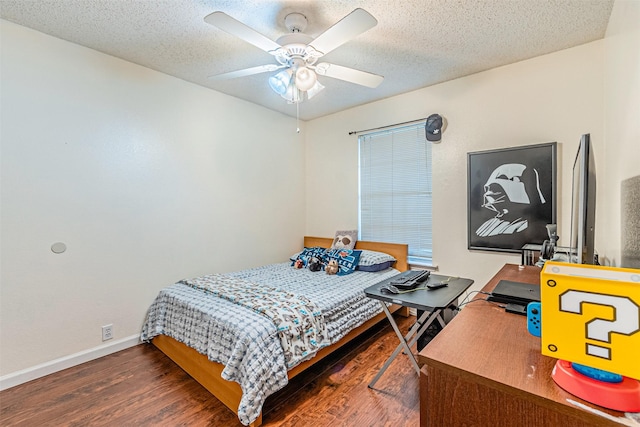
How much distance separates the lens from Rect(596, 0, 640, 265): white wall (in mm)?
1363

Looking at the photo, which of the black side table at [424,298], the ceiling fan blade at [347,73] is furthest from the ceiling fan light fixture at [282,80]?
the black side table at [424,298]

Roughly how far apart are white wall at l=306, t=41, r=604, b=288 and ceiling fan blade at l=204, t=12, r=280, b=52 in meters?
2.07

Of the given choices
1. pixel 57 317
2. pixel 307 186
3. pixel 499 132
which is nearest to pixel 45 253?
pixel 57 317

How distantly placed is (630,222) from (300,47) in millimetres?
2004

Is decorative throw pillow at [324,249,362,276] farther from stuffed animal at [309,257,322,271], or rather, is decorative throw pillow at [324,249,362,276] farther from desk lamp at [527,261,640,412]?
desk lamp at [527,261,640,412]

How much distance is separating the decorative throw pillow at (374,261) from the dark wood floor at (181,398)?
1.01m

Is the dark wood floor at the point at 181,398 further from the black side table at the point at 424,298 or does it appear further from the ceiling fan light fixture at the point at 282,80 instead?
the ceiling fan light fixture at the point at 282,80

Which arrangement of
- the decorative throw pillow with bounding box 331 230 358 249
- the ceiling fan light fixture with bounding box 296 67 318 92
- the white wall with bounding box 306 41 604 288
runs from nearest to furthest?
the ceiling fan light fixture with bounding box 296 67 318 92, the white wall with bounding box 306 41 604 288, the decorative throw pillow with bounding box 331 230 358 249

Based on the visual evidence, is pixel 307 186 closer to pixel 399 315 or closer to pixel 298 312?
pixel 399 315

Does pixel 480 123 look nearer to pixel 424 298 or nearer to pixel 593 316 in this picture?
pixel 424 298

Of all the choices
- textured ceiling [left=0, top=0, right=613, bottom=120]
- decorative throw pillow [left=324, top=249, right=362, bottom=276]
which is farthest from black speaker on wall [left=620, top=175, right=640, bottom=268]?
decorative throw pillow [left=324, top=249, right=362, bottom=276]

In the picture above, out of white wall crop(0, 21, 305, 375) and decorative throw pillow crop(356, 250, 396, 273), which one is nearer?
white wall crop(0, 21, 305, 375)

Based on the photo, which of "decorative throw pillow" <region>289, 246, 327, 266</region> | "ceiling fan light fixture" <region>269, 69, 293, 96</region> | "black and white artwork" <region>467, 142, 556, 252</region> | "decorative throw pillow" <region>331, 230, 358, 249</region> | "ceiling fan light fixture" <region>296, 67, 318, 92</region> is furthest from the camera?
"decorative throw pillow" <region>331, 230, 358, 249</region>

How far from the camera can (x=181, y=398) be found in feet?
6.35
